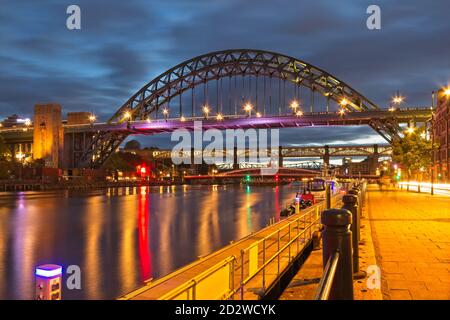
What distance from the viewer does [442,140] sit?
7769 centimetres

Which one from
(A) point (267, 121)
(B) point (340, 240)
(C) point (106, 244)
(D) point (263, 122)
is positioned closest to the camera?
(B) point (340, 240)

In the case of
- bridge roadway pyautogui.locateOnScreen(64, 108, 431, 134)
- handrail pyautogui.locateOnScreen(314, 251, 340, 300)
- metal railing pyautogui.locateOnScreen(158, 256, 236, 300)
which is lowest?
metal railing pyautogui.locateOnScreen(158, 256, 236, 300)

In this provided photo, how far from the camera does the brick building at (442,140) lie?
239ft

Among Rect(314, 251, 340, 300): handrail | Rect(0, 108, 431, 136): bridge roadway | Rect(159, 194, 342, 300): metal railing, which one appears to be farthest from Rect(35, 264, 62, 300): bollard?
Rect(0, 108, 431, 136): bridge roadway

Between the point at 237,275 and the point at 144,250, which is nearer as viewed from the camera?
the point at 237,275

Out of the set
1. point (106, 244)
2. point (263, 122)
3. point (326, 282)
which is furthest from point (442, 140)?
point (326, 282)

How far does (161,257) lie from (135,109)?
95.7 meters

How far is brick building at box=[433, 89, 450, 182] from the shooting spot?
72.8 metres

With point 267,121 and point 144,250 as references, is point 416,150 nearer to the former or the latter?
point 144,250

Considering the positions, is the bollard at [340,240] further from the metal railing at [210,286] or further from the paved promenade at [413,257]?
the paved promenade at [413,257]

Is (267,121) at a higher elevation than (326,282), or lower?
higher

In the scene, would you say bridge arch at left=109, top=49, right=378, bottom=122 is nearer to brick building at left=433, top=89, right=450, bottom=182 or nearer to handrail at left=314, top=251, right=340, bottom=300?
brick building at left=433, top=89, right=450, bottom=182

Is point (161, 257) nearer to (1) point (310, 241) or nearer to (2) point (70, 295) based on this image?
(2) point (70, 295)

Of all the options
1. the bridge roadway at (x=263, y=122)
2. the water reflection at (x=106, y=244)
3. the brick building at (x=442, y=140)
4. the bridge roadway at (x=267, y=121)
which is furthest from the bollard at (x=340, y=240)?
the bridge roadway at (x=263, y=122)
